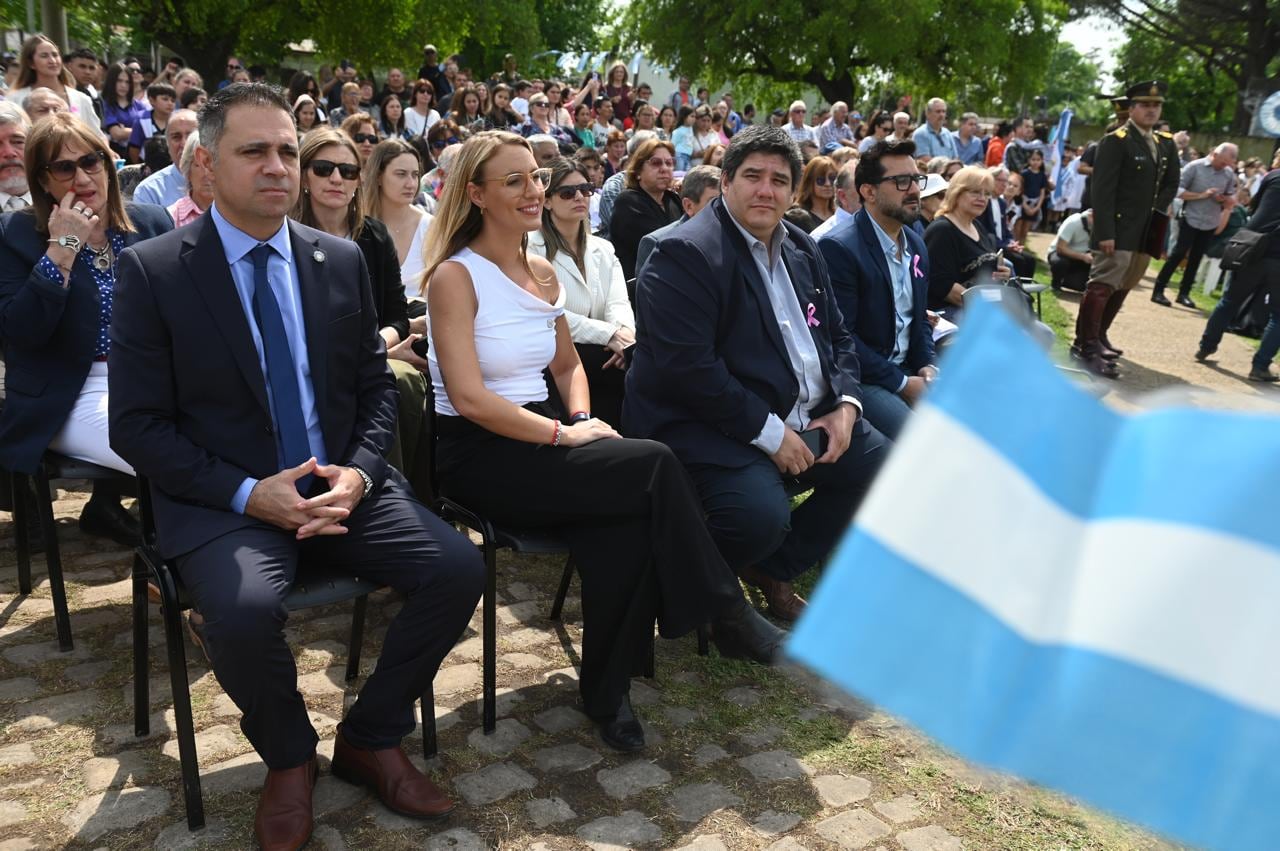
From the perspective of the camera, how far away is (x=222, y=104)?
3104 mm

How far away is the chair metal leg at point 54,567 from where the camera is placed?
372cm

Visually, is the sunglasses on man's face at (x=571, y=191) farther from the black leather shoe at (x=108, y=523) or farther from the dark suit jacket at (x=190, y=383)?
the black leather shoe at (x=108, y=523)

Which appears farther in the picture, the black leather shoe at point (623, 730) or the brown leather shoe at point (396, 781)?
the black leather shoe at point (623, 730)

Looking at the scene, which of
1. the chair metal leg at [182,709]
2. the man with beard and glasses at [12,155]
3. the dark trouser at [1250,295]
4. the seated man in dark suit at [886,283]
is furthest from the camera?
the dark trouser at [1250,295]

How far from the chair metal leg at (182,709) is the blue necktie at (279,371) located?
0.48 meters

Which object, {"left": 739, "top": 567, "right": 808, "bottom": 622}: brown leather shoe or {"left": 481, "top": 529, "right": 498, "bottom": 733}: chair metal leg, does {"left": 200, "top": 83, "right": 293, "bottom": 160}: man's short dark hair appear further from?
{"left": 739, "top": 567, "right": 808, "bottom": 622}: brown leather shoe

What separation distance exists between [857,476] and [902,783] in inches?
54.9

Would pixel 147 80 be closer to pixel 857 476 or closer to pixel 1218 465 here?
pixel 857 476

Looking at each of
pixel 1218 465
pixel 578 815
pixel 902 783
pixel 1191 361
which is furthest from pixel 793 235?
pixel 1191 361

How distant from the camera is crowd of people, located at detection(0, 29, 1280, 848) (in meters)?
2.95

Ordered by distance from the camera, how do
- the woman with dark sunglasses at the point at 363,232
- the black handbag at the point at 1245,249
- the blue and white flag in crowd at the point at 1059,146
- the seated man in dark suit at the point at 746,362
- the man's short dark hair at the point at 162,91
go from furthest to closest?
the blue and white flag in crowd at the point at 1059,146, the black handbag at the point at 1245,249, the man's short dark hair at the point at 162,91, the woman with dark sunglasses at the point at 363,232, the seated man in dark suit at the point at 746,362

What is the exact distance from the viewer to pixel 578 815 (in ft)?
9.81

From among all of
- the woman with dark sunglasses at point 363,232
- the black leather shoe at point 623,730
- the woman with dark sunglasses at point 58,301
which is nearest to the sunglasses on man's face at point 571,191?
the woman with dark sunglasses at point 363,232

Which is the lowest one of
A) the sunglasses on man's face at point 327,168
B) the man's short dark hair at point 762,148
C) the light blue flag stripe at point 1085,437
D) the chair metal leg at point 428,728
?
the chair metal leg at point 428,728
